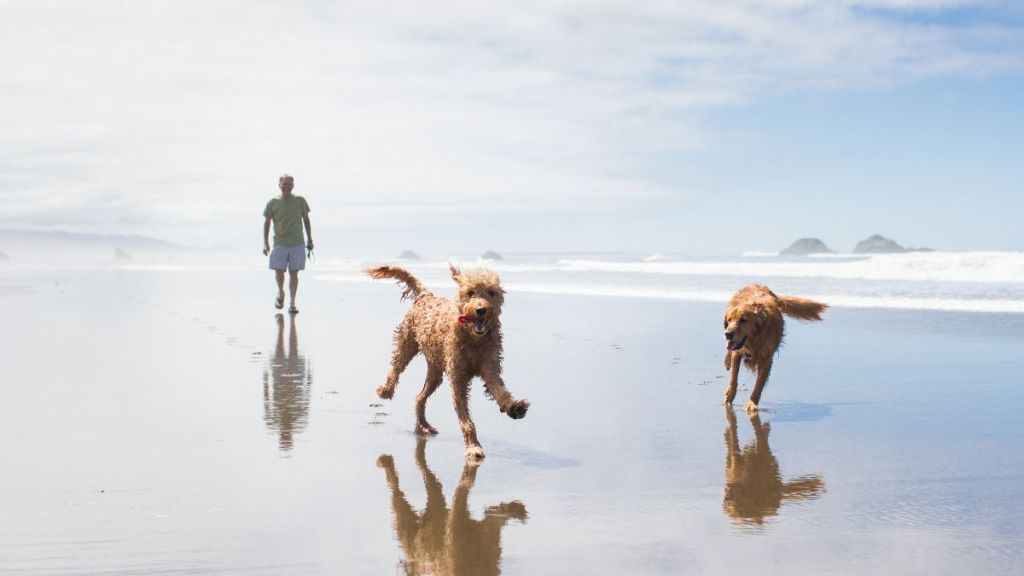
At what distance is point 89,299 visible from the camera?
19.3m

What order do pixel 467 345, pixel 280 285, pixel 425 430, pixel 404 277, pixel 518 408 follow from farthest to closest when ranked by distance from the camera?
pixel 280 285 < pixel 404 277 < pixel 425 430 < pixel 467 345 < pixel 518 408

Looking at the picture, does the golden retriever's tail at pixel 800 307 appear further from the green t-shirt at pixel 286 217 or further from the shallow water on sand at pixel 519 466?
the green t-shirt at pixel 286 217

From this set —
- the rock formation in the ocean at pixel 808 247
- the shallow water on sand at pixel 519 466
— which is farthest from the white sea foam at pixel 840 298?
the rock formation in the ocean at pixel 808 247

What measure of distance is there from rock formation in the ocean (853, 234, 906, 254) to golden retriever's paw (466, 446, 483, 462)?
3897 inches

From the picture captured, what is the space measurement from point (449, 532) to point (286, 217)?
1265cm

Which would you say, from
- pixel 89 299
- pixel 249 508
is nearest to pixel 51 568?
pixel 249 508

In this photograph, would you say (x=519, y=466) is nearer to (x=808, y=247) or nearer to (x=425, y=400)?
(x=425, y=400)

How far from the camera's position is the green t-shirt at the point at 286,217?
1595 centimetres

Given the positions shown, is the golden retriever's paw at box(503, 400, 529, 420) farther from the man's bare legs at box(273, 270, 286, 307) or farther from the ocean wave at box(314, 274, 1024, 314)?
the ocean wave at box(314, 274, 1024, 314)

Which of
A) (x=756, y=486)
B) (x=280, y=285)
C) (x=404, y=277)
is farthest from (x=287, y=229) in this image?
(x=756, y=486)

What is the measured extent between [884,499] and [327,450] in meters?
3.19

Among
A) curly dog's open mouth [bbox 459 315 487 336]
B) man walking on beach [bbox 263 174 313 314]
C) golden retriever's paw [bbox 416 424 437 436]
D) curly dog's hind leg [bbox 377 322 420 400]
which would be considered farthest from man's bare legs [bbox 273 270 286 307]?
curly dog's open mouth [bbox 459 315 487 336]

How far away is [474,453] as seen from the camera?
5484 millimetres

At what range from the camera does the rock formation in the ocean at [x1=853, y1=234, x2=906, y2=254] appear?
97.9 meters
